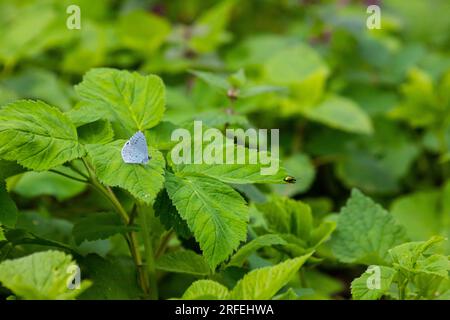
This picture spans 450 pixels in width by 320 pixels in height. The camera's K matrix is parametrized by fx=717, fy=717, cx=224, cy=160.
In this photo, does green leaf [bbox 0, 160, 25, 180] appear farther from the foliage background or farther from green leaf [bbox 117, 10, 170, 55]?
green leaf [bbox 117, 10, 170, 55]

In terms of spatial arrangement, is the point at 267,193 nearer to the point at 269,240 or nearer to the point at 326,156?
the point at 269,240

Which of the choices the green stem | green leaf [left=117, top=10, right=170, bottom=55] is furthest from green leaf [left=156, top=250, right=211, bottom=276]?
green leaf [left=117, top=10, right=170, bottom=55]

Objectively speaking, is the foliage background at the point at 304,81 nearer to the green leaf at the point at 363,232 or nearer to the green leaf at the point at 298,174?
the green leaf at the point at 298,174

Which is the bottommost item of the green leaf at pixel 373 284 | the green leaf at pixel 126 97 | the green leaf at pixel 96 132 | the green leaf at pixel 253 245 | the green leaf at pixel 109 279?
the green leaf at pixel 109 279

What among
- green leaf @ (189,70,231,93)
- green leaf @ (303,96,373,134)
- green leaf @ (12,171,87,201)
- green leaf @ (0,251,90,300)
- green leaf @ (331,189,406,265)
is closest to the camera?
green leaf @ (0,251,90,300)

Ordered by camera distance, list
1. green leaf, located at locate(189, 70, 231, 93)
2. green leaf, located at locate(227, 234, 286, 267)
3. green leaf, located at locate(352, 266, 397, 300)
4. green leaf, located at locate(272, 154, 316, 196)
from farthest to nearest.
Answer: green leaf, located at locate(272, 154, 316, 196)
green leaf, located at locate(189, 70, 231, 93)
green leaf, located at locate(227, 234, 286, 267)
green leaf, located at locate(352, 266, 397, 300)

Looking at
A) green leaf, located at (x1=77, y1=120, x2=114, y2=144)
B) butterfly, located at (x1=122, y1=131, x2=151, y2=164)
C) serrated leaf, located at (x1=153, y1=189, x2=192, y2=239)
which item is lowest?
serrated leaf, located at (x1=153, y1=189, x2=192, y2=239)

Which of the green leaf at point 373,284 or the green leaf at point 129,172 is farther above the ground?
the green leaf at point 129,172

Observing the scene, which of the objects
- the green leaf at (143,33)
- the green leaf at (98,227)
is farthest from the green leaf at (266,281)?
the green leaf at (143,33)
